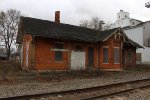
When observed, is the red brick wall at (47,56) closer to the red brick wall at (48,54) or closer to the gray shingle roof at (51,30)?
the red brick wall at (48,54)

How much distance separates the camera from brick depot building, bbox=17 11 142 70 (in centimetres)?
2259

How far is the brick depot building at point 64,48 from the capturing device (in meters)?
22.6

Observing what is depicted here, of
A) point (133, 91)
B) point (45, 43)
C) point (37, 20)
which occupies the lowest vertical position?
point (133, 91)

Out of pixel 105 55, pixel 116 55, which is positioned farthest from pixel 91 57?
pixel 116 55

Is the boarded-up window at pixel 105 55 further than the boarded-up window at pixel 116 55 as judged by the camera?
No

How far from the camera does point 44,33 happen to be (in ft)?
74.7

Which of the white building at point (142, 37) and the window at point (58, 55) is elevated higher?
the white building at point (142, 37)


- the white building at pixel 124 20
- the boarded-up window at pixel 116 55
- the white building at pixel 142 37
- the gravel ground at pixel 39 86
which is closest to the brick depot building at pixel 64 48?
the boarded-up window at pixel 116 55

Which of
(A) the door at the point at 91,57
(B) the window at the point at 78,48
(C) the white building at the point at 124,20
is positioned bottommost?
(A) the door at the point at 91,57

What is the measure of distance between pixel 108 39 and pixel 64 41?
18.0 ft

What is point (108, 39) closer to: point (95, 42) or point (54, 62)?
point (95, 42)

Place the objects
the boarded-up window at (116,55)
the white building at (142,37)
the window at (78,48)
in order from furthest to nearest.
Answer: the white building at (142,37) < the boarded-up window at (116,55) < the window at (78,48)

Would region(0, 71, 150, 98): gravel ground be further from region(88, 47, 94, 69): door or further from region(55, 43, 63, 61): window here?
region(88, 47, 94, 69): door

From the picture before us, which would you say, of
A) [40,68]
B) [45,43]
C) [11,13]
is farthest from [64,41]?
[11,13]
